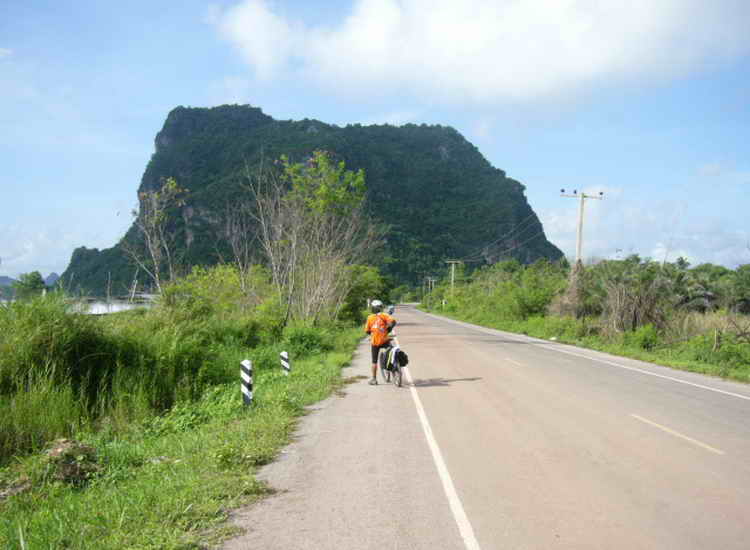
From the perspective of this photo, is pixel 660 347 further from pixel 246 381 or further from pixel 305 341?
pixel 246 381

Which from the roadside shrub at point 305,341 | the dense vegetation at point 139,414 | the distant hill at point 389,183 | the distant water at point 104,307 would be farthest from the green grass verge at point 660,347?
the distant hill at point 389,183

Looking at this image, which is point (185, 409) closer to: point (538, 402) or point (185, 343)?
point (185, 343)

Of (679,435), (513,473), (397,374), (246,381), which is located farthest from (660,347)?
(513,473)

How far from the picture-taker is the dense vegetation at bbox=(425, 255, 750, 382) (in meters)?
18.3

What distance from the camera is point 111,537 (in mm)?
4316

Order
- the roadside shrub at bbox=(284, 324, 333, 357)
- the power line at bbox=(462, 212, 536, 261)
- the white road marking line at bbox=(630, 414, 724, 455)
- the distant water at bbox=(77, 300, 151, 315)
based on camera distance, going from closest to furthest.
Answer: the white road marking line at bbox=(630, 414, 724, 455)
the distant water at bbox=(77, 300, 151, 315)
the roadside shrub at bbox=(284, 324, 333, 357)
the power line at bbox=(462, 212, 536, 261)

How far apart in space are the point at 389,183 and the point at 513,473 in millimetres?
125669

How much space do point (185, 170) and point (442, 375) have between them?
96546 mm

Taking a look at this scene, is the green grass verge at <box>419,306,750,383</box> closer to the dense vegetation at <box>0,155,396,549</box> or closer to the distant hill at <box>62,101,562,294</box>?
the dense vegetation at <box>0,155,396,549</box>

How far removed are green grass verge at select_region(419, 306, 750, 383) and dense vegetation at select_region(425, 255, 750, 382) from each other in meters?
0.03

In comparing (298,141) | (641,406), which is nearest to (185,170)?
(298,141)

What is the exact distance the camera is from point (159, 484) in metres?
5.60

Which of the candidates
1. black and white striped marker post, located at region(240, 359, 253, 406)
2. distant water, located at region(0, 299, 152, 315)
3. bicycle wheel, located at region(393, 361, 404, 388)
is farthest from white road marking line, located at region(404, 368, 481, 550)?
distant water, located at region(0, 299, 152, 315)

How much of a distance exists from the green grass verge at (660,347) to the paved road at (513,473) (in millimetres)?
5124
